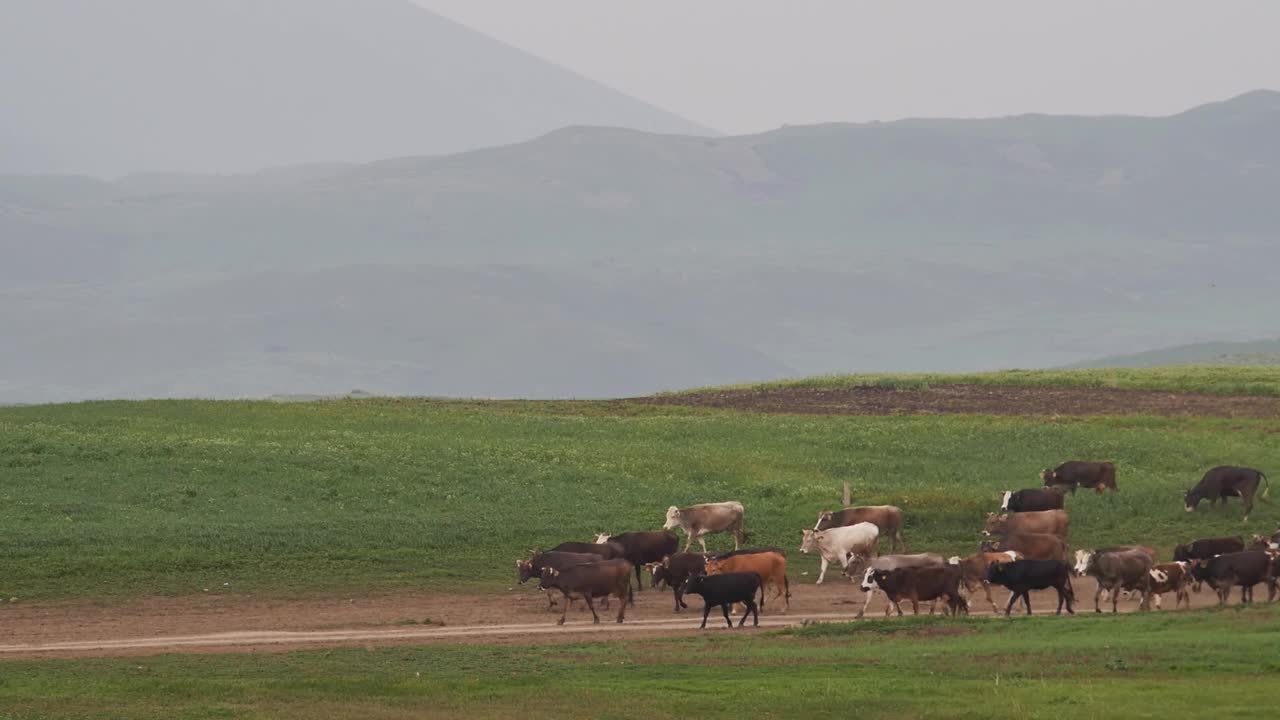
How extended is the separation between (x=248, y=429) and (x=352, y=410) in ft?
26.0

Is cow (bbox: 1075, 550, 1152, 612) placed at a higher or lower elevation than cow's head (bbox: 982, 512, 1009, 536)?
lower

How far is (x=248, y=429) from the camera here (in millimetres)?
62312

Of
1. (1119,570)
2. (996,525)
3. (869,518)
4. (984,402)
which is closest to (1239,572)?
(1119,570)

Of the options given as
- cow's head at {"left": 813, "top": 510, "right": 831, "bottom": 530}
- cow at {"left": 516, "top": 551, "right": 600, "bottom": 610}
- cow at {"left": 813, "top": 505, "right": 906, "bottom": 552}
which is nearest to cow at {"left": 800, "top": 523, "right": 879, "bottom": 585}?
cow at {"left": 813, "top": 505, "right": 906, "bottom": 552}

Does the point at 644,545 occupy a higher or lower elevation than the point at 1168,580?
higher

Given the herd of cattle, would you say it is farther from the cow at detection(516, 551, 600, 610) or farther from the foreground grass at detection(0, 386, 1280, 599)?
the foreground grass at detection(0, 386, 1280, 599)

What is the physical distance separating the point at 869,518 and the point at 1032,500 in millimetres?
5212

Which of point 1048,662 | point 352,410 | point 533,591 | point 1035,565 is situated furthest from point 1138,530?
point 352,410

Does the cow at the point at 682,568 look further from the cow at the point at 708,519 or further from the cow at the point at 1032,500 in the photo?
the cow at the point at 1032,500

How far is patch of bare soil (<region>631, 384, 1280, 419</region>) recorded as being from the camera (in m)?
69.1

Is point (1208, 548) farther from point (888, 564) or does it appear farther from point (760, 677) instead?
point (760, 677)

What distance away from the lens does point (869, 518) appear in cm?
4344

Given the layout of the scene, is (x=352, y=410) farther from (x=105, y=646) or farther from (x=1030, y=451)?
(x=105, y=646)

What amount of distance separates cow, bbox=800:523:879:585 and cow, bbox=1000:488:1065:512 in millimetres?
Result: 6405
